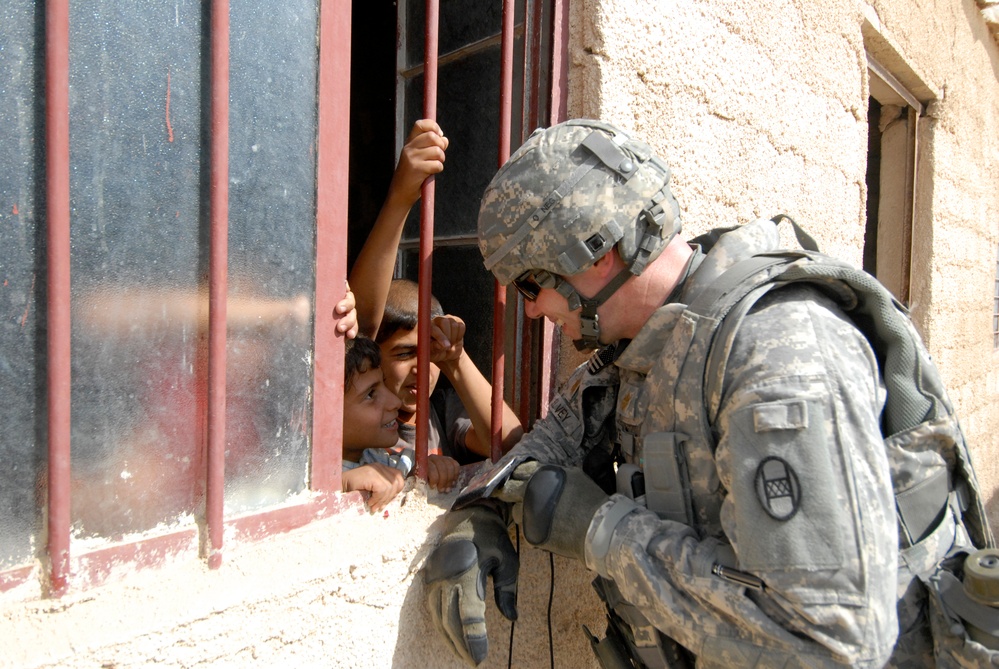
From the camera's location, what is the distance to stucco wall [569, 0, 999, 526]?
1.79m

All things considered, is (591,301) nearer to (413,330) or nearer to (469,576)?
(469,576)

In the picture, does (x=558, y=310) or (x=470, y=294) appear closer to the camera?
(x=558, y=310)

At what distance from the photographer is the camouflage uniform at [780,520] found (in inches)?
39.6

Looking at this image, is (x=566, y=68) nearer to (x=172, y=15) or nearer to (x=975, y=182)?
(x=172, y=15)

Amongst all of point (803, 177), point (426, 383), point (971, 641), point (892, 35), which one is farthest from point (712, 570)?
point (892, 35)

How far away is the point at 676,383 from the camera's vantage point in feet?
4.06

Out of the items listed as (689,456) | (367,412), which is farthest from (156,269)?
(689,456)

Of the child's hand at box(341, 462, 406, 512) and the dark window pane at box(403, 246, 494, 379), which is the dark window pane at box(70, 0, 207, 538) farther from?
the dark window pane at box(403, 246, 494, 379)

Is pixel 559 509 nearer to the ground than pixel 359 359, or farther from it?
nearer to the ground

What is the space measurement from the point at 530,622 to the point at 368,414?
0.63m

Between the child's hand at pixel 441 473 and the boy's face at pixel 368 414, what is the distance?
Answer: 8.1 inches

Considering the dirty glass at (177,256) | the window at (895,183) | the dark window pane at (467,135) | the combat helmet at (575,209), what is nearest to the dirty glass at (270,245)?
the dirty glass at (177,256)

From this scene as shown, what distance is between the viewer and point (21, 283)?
0.93 meters

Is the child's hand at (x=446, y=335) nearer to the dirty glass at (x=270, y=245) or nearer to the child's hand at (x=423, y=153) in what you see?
the child's hand at (x=423, y=153)
